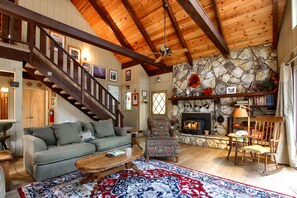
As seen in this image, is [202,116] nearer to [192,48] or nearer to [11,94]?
[192,48]

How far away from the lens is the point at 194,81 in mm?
6012

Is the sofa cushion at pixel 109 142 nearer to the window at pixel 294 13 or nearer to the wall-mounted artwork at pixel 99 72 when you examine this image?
the wall-mounted artwork at pixel 99 72

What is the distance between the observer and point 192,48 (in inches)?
224

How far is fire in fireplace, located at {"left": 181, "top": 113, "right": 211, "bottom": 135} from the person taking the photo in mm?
5469

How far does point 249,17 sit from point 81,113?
6.59 meters

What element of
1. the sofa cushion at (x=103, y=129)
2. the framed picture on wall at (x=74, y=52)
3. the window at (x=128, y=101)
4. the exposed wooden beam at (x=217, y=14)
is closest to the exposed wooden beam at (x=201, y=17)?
the exposed wooden beam at (x=217, y=14)

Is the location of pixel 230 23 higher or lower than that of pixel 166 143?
higher

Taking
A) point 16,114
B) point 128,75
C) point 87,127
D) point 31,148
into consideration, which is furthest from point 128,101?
point 31,148

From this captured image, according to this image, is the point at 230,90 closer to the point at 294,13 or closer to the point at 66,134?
the point at 294,13

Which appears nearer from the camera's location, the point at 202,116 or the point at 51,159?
the point at 51,159

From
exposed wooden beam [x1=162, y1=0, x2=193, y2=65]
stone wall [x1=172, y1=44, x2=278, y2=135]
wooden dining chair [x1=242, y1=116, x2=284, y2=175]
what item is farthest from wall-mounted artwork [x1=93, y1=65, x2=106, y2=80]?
wooden dining chair [x1=242, y1=116, x2=284, y2=175]

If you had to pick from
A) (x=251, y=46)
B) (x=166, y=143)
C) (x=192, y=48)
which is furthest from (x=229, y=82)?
(x=166, y=143)

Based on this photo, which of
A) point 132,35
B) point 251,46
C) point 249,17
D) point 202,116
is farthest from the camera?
point 132,35

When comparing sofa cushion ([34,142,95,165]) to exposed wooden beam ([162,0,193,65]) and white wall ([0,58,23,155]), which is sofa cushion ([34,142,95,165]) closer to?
white wall ([0,58,23,155])
